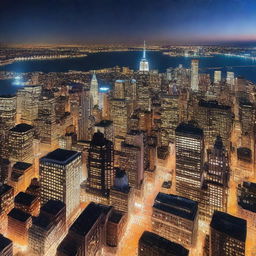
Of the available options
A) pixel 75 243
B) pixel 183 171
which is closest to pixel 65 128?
pixel 183 171

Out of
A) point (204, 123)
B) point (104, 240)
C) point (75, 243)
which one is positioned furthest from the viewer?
point (204, 123)

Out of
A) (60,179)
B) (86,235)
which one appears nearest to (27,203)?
(60,179)

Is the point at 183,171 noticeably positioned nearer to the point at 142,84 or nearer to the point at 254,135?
the point at 254,135

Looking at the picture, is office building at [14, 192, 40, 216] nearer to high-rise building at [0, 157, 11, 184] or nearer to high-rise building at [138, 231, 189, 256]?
high-rise building at [0, 157, 11, 184]

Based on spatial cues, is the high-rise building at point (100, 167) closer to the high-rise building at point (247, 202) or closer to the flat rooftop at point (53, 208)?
the flat rooftop at point (53, 208)

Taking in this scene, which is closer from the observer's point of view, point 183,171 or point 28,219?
point 28,219

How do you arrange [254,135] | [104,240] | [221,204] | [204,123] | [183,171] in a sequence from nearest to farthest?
[104,240] < [221,204] < [183,171] < [254,135] < [204,123]

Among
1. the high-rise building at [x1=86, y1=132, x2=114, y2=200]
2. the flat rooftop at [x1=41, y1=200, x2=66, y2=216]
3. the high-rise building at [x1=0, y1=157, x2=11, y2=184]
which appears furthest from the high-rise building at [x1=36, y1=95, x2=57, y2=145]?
the flat rooftop at [x1=41, y1=200, x2=66, y2=216]
